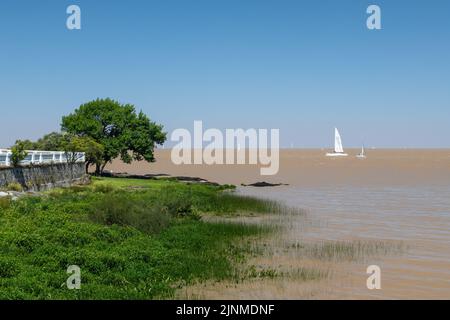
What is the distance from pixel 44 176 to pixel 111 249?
78.8 feet

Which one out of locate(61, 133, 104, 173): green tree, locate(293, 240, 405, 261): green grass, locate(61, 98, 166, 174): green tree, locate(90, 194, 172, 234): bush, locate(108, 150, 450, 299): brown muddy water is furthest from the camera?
locate(61, 98, 166, 174): green tree

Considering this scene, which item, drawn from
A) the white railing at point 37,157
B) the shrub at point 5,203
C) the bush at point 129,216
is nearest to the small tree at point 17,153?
the white railing at point 37,157

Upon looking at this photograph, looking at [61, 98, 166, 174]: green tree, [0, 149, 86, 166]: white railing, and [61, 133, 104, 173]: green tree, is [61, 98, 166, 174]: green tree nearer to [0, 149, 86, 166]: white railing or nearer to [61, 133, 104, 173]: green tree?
[61, 133, 104, 173]: green tree

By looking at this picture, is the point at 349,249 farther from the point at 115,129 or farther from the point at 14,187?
the point at 115,129

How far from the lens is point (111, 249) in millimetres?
17906

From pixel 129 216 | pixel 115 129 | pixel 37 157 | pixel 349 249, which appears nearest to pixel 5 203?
pixel 129 216

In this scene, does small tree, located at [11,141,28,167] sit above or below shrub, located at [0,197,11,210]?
above

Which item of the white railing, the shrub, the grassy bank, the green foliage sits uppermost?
the green foliage

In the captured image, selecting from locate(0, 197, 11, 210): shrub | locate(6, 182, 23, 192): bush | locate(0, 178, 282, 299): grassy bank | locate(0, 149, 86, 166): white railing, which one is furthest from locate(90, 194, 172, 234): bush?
locate(0, 149, 86, 166): white railing

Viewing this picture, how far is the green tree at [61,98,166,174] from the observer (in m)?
64.9

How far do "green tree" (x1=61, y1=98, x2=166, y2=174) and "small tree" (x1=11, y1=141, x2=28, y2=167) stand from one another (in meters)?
29.6
